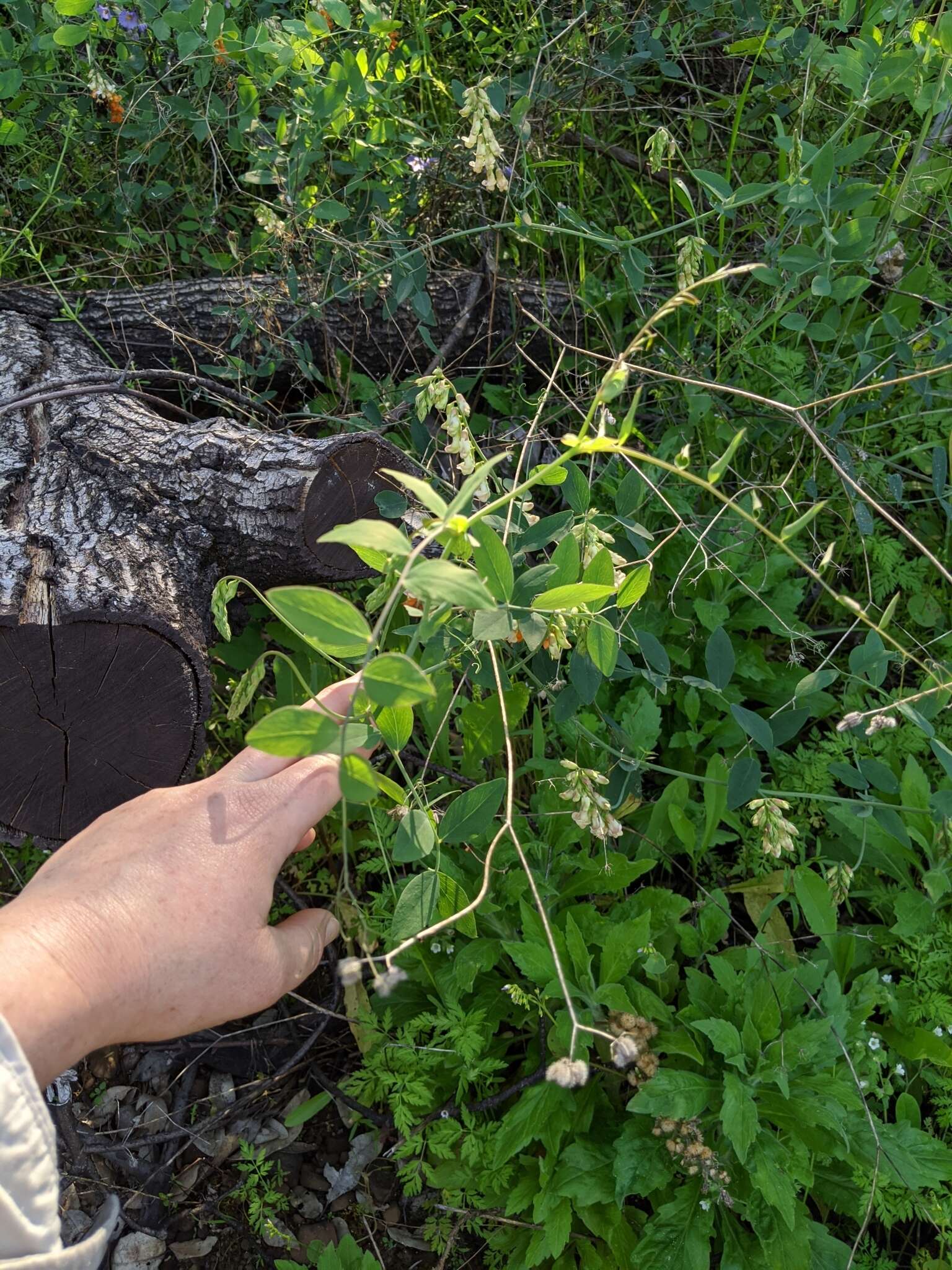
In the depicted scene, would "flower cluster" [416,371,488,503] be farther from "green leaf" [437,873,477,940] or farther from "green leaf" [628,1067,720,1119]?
"green leaf" [628,1067,720,1119]

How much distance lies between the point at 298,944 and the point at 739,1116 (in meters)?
0.88

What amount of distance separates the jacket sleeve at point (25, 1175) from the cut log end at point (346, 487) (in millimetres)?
1064

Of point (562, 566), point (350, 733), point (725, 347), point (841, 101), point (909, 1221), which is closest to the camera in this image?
point (350, 733)

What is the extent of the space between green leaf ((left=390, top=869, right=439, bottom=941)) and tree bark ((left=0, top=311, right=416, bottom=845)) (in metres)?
0.64

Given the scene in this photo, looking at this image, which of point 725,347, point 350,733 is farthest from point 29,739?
point 725,347

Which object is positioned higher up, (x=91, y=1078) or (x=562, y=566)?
(x=562, y=566)

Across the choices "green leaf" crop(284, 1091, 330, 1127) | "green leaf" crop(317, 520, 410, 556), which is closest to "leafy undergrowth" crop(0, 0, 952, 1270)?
"green leaf" crop(284, 1091, 330, 1127)

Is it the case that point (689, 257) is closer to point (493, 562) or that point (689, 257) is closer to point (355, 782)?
point (493, 562)

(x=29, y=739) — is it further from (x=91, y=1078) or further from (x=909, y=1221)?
(x=909, y=1221)

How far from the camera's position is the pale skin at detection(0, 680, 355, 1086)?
1.25 m

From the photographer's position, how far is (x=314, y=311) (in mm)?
2197

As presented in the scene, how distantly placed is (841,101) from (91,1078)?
332 centimetres

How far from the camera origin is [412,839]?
1.25m

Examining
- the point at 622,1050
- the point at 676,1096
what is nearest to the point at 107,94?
the point at 622,1050
